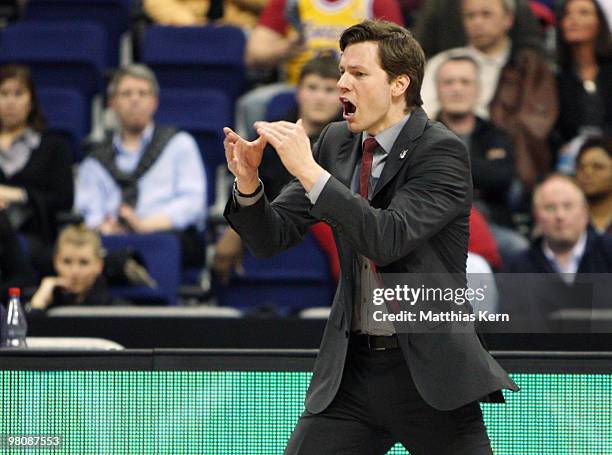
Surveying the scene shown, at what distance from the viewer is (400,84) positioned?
3279 millimetres

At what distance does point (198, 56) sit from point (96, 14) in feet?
3.43

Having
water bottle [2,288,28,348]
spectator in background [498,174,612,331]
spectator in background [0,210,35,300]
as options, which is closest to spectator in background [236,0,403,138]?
spectator in background [0,210,35,300]

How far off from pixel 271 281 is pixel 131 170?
44.1 inches

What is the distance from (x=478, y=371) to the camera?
321 centimetres

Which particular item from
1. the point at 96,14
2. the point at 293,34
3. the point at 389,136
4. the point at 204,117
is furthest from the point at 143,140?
the point at 389,136

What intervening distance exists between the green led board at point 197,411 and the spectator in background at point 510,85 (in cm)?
324

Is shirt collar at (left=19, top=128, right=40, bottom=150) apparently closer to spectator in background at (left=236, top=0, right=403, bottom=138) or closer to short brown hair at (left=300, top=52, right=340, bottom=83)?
spectator in background at (left=236, top=0, right=403, bottom=138)

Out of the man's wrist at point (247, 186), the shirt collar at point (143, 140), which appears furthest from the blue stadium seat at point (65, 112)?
the man's wrist at point (247, 186)

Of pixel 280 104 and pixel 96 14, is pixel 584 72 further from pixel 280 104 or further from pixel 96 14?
pixel 96 14

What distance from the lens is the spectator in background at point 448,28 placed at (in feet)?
25.7

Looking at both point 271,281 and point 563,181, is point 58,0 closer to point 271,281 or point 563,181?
point 271,281

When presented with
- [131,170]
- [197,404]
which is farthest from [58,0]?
[197,404]

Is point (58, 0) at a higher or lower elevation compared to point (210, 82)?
higher

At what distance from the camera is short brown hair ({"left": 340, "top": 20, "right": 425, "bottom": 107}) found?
324cm
